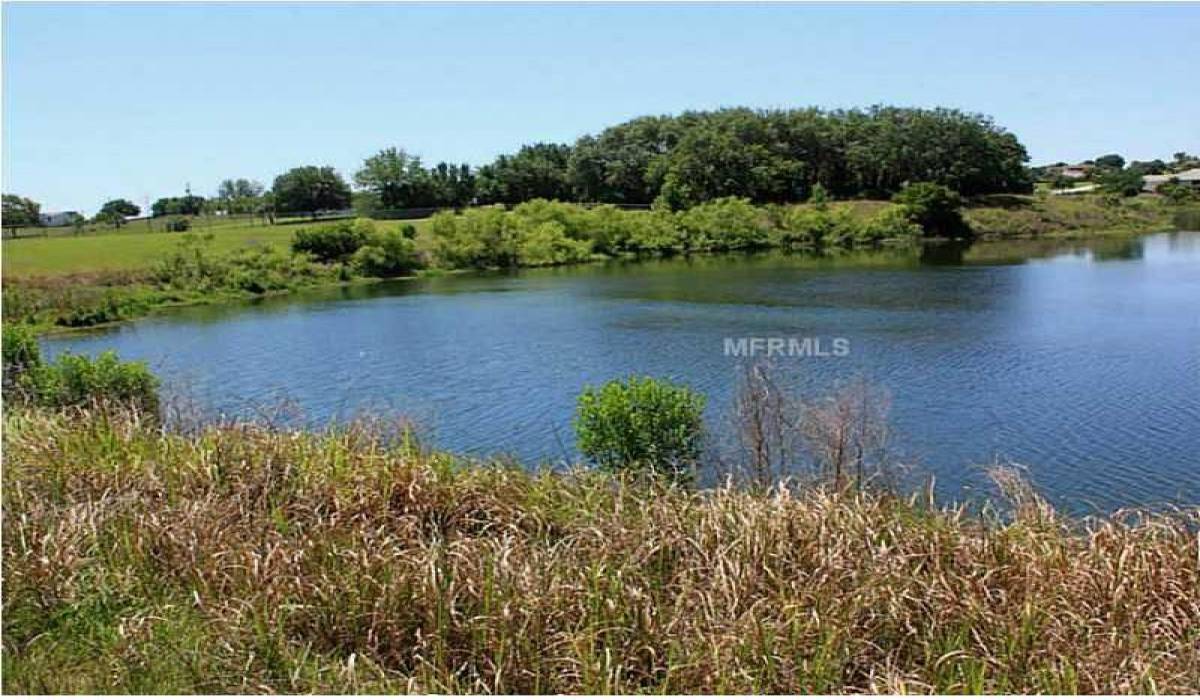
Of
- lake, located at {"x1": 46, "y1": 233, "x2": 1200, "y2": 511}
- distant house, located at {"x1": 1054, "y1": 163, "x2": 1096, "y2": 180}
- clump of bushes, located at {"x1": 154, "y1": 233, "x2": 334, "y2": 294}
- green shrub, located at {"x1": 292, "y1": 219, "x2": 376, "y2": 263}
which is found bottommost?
lake, located at {"x1": 46, "y1": 233, "x2": 1200, "y2": 511}

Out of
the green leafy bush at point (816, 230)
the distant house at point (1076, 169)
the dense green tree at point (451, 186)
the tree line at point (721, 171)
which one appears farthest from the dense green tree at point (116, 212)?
the distant house at point (1076, 169)

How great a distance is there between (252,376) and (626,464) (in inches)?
691

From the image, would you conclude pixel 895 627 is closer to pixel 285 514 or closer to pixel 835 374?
pixel 285 514

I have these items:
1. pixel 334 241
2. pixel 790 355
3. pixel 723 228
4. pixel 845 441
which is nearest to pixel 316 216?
pixel 334 241

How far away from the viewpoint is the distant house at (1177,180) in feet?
400

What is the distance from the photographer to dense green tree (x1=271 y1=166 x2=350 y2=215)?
3789 inches

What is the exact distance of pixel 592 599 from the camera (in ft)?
20.0

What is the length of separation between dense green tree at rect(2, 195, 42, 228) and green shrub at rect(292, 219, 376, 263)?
29.3 meters

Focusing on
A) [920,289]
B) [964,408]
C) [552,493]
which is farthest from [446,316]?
[552,493]

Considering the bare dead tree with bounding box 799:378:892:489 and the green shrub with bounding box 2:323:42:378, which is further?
the green shrub with bounding box 2:323:42:378

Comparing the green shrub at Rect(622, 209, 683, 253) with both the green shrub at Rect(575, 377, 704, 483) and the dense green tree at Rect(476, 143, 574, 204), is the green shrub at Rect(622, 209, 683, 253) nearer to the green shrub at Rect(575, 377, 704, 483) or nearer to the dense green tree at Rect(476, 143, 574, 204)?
the dense green tree at Rect(476, 143, 574, 204)

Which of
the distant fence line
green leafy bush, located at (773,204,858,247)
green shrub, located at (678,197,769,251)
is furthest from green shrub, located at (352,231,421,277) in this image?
green leafy bush, located at (773,204,858,247)

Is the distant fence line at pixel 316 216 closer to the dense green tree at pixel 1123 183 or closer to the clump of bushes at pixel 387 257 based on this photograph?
the clump of bushes at pixel 387 257

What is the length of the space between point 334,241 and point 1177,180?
11004 centimetres
